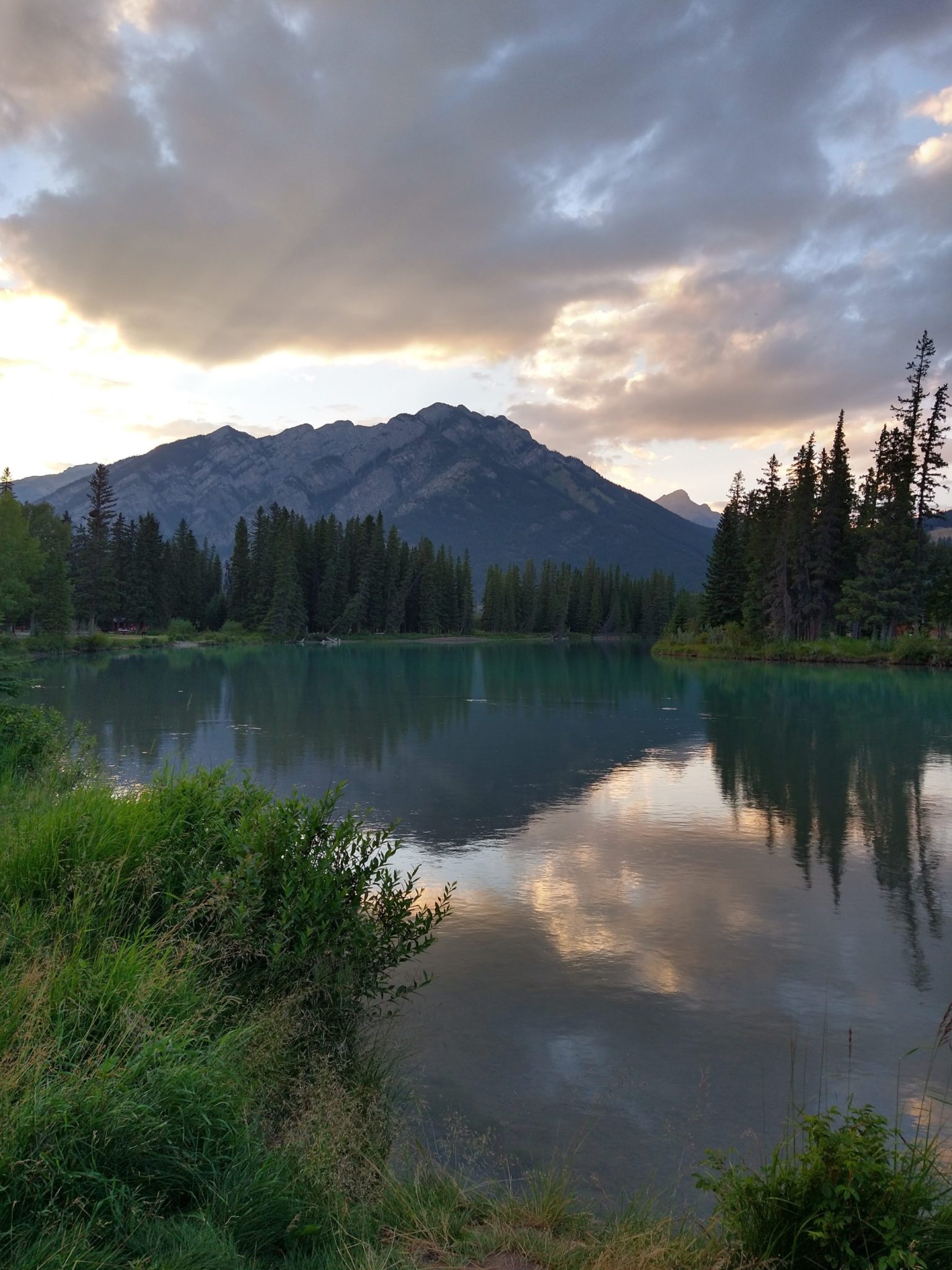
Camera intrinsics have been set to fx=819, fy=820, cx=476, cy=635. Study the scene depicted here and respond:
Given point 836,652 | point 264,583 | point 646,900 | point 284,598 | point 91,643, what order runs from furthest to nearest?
point 264,583
point 284,598
point 91,643
point 836,652
point 646,900

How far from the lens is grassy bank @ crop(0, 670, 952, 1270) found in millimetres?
4188

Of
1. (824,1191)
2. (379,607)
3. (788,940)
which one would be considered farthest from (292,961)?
(379,607)

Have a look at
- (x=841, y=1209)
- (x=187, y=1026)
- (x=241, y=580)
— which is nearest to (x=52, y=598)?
(x=241, y=580)

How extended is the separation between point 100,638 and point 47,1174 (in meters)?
89.9

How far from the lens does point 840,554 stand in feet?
274

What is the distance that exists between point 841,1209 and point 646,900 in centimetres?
915

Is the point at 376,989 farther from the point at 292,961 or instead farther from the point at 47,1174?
the point at 47,1174

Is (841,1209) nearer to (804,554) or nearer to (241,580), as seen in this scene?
(804,554)

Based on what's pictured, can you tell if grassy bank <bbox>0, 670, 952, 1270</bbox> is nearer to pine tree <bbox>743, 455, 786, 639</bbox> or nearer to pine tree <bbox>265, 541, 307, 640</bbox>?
pine tree <bbox>743, 455, 786, 639</bbox>

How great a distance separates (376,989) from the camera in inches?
320

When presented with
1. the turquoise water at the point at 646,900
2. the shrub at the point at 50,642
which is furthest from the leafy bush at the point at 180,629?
the turquoise water at the point at 646,900

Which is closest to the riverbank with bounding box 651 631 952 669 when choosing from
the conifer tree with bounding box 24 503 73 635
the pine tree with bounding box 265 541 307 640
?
the pine tree with bounding box 265 541 307 640

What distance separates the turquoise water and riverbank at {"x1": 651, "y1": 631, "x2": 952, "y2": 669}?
3357 centimetres

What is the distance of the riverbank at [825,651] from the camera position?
226 feet
